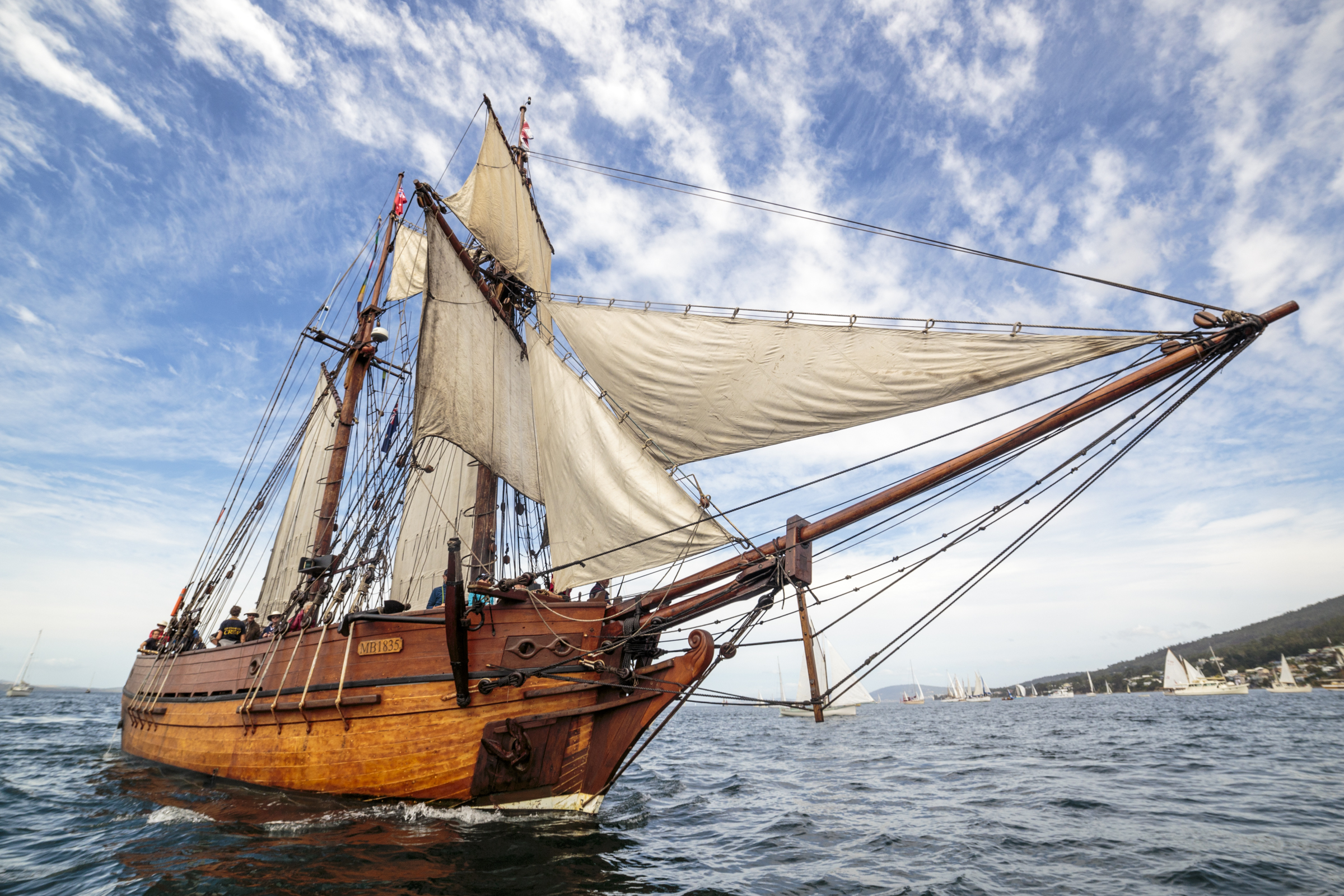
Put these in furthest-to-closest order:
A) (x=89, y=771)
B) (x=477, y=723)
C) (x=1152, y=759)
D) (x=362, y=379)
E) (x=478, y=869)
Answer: (x=362, y=379), (x=1152, y=759), (x=89, y=771), (x=477, y=723), (x=478, y=869)

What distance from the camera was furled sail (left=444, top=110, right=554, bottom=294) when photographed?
1644 centimetres

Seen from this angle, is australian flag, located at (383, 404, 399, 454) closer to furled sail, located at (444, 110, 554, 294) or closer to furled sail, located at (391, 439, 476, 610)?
furled sail, located at (391, 439, 476, 610)

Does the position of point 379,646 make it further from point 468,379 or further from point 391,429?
point 391,429

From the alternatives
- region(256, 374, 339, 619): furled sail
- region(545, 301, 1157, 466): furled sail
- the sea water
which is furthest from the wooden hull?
region(256, 374, 339, 619): furled sail

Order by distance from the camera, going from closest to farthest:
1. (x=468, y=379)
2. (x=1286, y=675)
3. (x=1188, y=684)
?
1. (x=468, y=379)
2. (x=1286, y=675)
3. (x=1188, y=684)

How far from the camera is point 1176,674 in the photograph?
3258 inches

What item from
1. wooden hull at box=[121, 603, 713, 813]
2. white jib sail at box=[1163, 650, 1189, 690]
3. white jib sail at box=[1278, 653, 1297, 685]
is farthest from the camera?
white jib sail at box=[1163, 650, 1189, 690]

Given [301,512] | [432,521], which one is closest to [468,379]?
[432,521]

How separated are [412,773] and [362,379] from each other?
13.5 m

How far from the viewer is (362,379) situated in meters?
19.1

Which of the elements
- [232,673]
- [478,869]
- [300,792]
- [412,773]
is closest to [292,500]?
[232,673]

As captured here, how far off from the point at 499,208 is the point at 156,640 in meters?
17.8

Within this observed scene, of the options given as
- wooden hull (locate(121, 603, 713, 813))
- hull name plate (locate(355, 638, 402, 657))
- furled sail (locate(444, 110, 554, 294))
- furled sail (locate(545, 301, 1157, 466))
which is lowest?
wooden hull (locate(121, 603, 713, 813))

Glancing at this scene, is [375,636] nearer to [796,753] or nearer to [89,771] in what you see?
[89,771]
